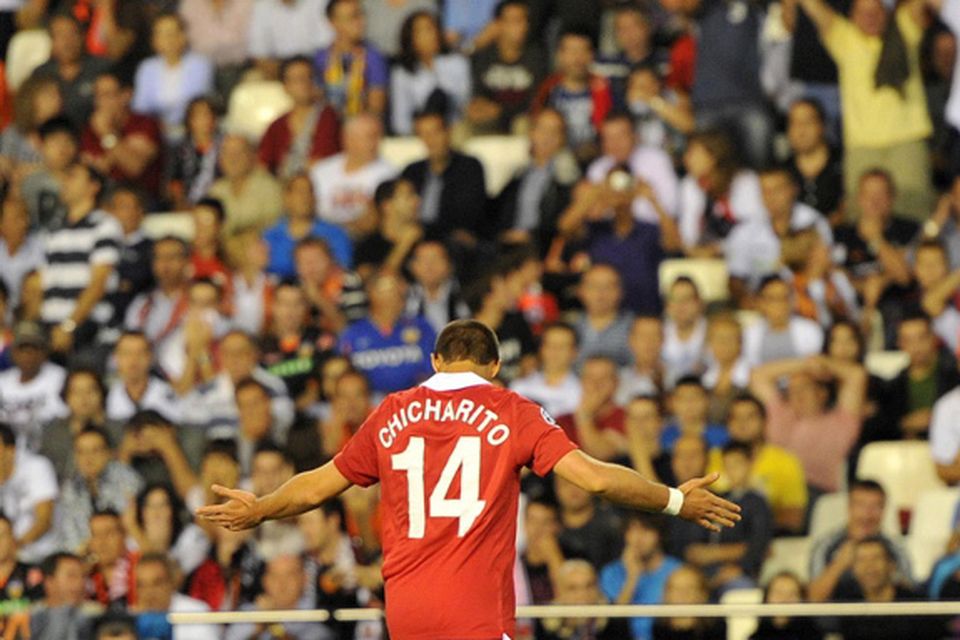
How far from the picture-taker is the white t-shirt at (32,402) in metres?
13.8

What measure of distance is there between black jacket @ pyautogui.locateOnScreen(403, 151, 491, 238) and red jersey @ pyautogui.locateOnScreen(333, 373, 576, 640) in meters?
6.94

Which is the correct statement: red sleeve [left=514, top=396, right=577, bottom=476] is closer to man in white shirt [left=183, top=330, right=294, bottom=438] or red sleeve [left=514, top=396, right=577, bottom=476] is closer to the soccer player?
the soccer player

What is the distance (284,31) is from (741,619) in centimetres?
709

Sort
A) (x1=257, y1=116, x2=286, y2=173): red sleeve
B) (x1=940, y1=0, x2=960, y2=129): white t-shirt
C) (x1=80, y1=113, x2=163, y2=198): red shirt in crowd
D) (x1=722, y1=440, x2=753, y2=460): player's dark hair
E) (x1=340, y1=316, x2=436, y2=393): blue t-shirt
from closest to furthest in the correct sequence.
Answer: (x1=722, y1=440, x2=753, y2=460): player's dark hair, (x1=340, y1=316, x2=436, y2=393): blue t-shirt, (x1=940, y1=0, x2=960, y2=129): white t-shirt, (x1=257, y1=116, x2=286, y2=173): red sleeve, (x1=80, y1=113, x2=163, y2=198): red shirt in crowd

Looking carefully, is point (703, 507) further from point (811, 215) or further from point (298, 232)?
point (298, 232)

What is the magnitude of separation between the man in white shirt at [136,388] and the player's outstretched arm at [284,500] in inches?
224

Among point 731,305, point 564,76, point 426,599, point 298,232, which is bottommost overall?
point 426,599

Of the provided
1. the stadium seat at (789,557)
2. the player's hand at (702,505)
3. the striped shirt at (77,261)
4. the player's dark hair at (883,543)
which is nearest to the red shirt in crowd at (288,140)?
the striped shirt at (77,261)

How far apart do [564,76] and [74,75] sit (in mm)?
3737

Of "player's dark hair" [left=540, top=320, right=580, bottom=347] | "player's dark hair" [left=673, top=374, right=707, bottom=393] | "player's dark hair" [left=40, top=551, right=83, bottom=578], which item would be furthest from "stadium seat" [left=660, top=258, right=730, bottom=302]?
"player's dark hair" [left=40, top=551, right=83, bottom=578]

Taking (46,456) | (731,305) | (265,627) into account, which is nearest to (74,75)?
(46,456)

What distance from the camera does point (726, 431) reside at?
1259 centimetres

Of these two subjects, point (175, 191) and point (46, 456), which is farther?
point (175, 191)

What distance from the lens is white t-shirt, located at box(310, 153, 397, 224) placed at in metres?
15.1
